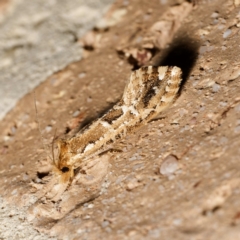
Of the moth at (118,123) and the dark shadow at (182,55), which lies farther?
Result: the dark shadow at (182,55)

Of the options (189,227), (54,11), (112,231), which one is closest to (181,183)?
(189,227)

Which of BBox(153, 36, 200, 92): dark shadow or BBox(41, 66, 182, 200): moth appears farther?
BBox(153, 36, 200, 92): dark shadow

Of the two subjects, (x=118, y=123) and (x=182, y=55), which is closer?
(x=118, y=123)

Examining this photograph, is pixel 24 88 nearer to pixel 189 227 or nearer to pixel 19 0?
pixel 19 0
